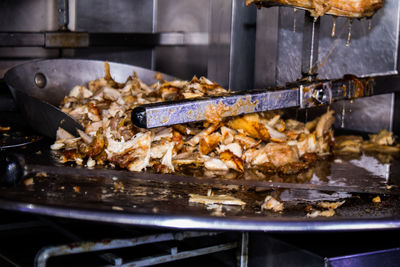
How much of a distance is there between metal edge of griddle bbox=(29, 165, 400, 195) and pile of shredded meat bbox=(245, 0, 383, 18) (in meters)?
0.66

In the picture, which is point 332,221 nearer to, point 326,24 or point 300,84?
point 300,84

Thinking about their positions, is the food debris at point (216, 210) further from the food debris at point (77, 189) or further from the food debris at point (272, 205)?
the food debris at point (77, 189)

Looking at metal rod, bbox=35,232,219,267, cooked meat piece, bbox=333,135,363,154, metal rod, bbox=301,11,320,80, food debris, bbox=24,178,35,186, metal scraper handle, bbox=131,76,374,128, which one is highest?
metal rod, bbox=301,11,320,80

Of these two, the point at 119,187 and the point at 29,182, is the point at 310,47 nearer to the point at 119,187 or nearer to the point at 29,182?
the point at 119,187

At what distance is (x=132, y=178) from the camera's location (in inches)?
62.2

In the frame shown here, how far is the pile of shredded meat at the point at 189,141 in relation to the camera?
5.69 feet

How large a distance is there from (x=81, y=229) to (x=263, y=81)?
1300 millimetres

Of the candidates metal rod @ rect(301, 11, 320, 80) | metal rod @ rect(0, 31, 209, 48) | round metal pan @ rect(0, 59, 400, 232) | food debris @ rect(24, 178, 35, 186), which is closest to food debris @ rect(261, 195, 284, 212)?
round metal pan @ rect(0, 59, 400, 232)

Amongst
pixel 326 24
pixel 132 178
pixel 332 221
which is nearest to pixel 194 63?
pixel 326 24

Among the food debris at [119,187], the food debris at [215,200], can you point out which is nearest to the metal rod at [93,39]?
the food debris at [119,187]

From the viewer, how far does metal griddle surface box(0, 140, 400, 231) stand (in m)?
1.18

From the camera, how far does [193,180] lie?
1.59 m

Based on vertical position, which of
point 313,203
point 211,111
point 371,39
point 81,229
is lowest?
point 81,229

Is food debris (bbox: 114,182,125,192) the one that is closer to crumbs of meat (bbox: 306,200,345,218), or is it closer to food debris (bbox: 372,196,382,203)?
crumbs of meat (bbox: 306,200,345,218)
